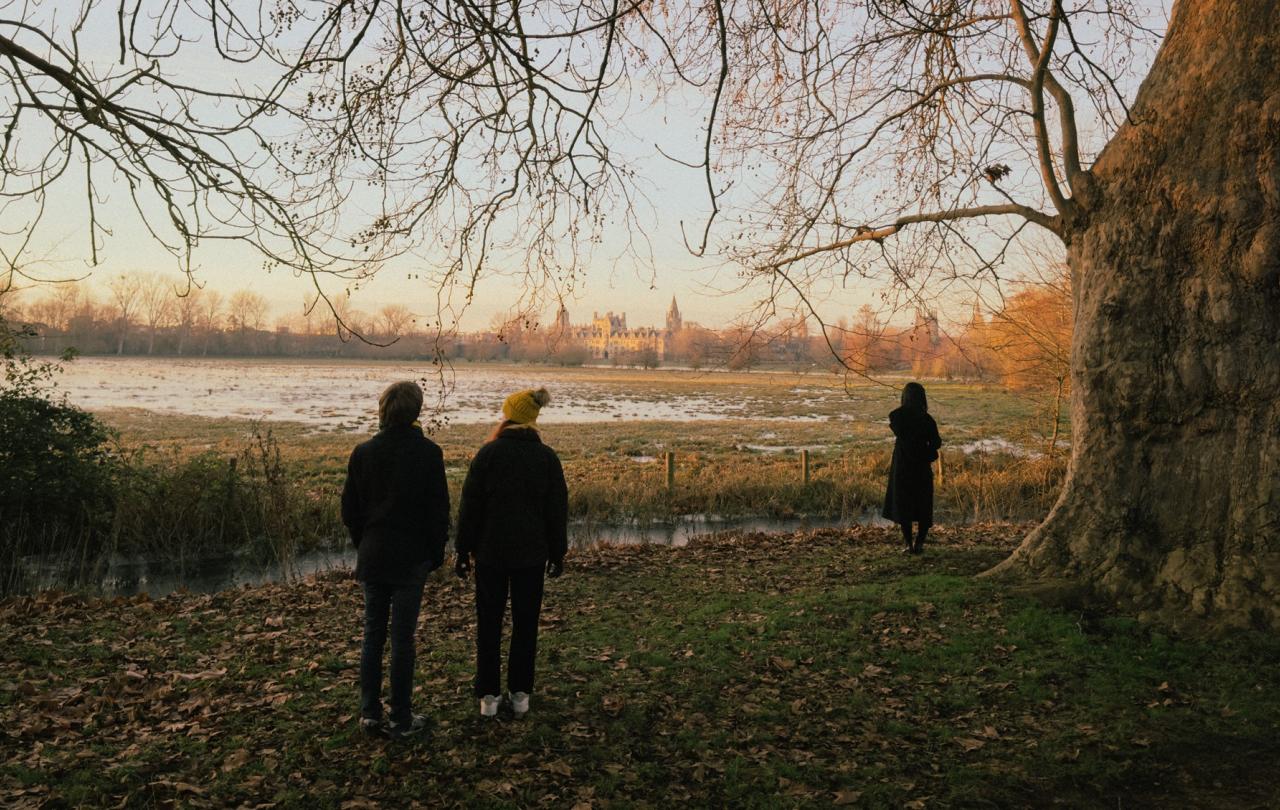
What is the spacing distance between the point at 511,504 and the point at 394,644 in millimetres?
1019

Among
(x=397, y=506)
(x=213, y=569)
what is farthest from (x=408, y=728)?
(x=213, y=569)

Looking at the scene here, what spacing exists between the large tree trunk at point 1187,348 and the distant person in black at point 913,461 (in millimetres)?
2200

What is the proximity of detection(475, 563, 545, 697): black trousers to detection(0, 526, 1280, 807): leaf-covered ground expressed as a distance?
0.26 m

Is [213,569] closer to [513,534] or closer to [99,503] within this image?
[99,503]

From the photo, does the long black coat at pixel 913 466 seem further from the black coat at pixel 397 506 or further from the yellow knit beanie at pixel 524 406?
the black coat at pixel 397 506

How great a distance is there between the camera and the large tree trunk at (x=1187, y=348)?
6.18 m

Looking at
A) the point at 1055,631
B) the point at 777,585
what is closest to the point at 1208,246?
the point at 1055,631

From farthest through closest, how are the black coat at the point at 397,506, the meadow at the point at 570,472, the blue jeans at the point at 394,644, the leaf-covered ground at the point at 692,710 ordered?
the meadow at the point at 570,472 → the blue jeans at the point at 394,644 → the black coat at the point at 397,506 → the leaf-covered ground at the point at 692,710

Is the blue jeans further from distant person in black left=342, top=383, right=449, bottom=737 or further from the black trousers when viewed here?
the black trousers

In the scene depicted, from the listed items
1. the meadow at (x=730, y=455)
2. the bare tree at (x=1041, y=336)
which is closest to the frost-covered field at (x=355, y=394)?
the meadow at (x=730, y=455)

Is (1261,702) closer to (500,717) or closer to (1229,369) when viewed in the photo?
(1229,369)


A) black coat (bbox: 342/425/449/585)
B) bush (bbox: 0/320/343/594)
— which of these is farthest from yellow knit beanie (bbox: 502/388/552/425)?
bush (bbox: 0/320/343/594)

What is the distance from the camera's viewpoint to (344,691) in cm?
558

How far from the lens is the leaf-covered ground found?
4.17 metres
